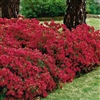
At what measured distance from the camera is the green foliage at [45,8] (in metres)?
17.8

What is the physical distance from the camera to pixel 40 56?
703cm

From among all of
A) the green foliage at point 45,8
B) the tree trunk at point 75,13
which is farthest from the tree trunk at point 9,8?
the green foliage at point 45,8

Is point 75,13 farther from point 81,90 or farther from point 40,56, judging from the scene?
point 40,56

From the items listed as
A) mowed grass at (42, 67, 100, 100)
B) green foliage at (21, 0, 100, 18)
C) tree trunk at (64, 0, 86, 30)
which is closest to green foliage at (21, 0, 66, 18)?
green foliage at (21, 0, 100, 18)

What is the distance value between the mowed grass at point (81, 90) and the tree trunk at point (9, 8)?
303cm

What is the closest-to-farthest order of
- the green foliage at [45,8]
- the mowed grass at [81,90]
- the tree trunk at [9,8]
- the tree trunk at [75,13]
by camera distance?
the mowed grass at [81,90]
the tree trunk at [75,13]
the tree trunk at [9,8]
the green foliage at [45,8]

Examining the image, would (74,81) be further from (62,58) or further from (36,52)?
(36,52)

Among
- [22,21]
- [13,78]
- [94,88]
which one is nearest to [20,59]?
[13,78]

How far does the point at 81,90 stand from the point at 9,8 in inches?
149

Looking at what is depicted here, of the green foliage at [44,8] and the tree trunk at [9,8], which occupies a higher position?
the tree trunk at [9,8]

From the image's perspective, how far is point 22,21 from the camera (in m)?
8.93

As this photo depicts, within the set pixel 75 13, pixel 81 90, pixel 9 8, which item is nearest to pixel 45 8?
pixel 9 8

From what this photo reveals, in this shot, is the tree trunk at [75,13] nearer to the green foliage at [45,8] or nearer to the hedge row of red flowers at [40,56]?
the hedge row of red flowers at [40,56]

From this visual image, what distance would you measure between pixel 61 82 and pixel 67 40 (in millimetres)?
1072
